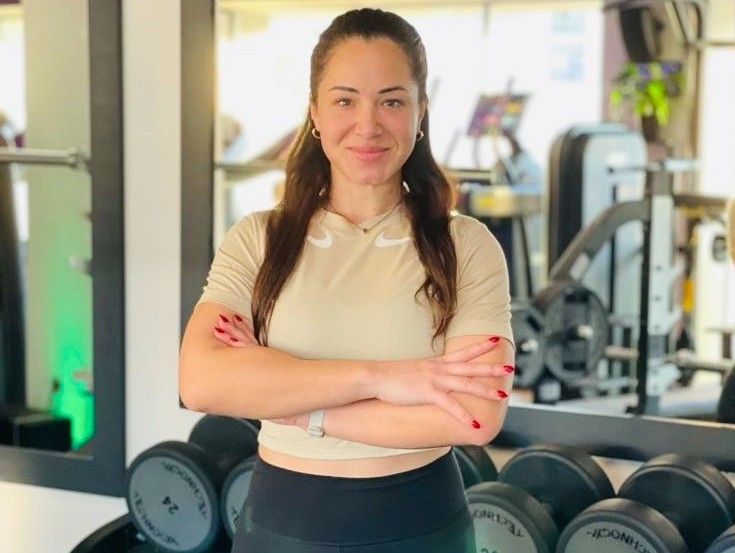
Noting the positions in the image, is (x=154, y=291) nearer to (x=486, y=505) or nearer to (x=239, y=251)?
(x=486, y=505)

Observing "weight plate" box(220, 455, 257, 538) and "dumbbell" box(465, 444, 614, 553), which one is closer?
"dumbbell" box(465, 444, 614, 553)

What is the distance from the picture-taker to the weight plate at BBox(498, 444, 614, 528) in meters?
2.04

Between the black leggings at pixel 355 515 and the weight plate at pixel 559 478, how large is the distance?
0.73 meters

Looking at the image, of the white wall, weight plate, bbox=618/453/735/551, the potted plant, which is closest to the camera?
weight plate, bbox=618/453/735/551

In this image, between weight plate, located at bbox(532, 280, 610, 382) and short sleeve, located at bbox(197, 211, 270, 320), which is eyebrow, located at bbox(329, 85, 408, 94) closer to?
short sleeve, located at bbox(197, 211, 270, 320)

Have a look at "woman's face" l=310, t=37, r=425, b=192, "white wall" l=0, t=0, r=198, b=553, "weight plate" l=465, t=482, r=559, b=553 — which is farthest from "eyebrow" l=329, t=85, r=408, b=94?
"white wall" l=0, t=0, r=198, b=553

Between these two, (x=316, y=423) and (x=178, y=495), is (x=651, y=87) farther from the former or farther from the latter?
(x=316, y=423)

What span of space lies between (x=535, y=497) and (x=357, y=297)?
939mm

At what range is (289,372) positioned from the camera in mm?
1267

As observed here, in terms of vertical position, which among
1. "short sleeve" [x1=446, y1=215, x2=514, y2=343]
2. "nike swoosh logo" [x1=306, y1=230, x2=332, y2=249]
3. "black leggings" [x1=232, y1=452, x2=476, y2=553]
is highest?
"nike swoosh logo" [x1=306, y1=230, x2=332, y2=249]

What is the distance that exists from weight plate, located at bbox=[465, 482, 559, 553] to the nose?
34.1 inches

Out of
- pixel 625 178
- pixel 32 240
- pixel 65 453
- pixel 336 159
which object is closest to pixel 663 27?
pixel 625 178

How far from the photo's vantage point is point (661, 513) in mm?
1913

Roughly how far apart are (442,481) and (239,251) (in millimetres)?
398
